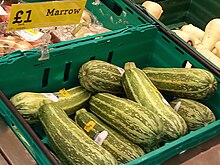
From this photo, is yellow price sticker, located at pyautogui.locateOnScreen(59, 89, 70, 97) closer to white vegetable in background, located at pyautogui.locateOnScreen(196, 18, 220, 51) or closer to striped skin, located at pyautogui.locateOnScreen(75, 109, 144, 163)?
striped skin, located at pyautogui.locateOnScreen(75, 109, 144, 163)

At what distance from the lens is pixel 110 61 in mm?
1636

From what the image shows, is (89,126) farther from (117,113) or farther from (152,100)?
(152,100)

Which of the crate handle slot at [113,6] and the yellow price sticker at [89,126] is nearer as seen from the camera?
the yellow price sticker at [89,126]

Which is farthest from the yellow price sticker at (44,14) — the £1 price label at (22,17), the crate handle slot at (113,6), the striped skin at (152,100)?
the crate handle slot at (113,6)

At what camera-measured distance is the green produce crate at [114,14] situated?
178 centimetres

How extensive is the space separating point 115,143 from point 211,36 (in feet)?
3.28

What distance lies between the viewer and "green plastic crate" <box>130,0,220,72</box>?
2312mm

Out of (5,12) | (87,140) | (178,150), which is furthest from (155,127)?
(5,12)

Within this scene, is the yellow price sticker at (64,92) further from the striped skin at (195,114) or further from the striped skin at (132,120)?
the striped skin at (195,114)

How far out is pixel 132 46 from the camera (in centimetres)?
166

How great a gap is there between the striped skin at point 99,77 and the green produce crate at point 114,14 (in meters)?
0.33

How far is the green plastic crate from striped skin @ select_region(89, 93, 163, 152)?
1031 mm

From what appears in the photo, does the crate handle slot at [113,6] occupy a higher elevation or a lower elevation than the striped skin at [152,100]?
higher

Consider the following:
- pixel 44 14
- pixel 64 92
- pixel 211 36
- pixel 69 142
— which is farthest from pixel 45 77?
pixel 211 36
